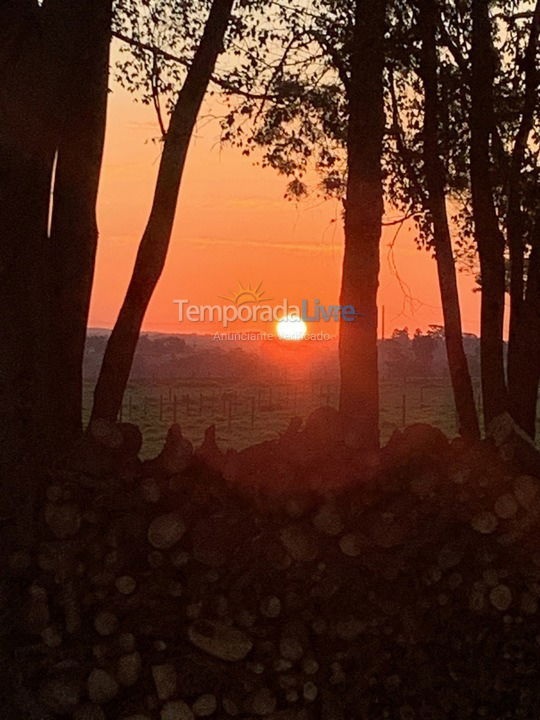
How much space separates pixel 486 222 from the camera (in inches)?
404

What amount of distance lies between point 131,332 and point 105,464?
11.0ft

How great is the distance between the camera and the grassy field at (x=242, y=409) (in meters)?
43.0

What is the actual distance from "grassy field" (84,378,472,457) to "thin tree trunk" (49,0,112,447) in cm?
2292

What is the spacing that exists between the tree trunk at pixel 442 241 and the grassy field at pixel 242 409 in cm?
1820

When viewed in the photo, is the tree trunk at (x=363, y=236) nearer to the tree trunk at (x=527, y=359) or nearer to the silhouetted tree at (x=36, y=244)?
the tree trunk at (x=527, y=359)

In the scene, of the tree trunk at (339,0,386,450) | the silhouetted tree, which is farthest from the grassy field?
the silhouetted tree

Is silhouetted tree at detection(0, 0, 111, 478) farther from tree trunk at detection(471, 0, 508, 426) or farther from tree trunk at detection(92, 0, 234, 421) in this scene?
tree trunk at detection(471, 0, 508, 426)

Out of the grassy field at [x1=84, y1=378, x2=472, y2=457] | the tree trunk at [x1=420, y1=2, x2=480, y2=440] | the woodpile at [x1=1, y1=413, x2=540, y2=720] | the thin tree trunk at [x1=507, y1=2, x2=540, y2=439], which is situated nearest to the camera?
the woodpile at [x1=1, y1=413, x2=540, y2=720]

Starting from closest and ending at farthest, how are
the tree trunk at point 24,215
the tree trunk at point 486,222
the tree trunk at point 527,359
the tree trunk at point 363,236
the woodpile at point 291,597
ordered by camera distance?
the woodpile at point 291,597 < the tree trunk at point 24,215 < the tree trunk at point 363,236 < the tree trunk at point 486,222 < the tree trunk at point 527,359

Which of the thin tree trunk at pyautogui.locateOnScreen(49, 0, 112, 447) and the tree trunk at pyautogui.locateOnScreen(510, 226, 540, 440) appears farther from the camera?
the tree trunk at pyautogui.locateOnScreen(510, 226, 540, 440)

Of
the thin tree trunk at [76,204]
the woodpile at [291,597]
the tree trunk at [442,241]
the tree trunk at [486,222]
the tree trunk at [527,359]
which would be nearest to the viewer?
the woodpile at [291,597]

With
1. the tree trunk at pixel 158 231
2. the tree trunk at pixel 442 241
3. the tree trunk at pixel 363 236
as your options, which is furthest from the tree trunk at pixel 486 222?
the tree trunk at pixel 158 231

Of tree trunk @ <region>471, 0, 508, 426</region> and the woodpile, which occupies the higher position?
tree trunk @ <region>471, 0, 508, 426</region>

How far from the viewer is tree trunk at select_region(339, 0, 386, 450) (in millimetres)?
10047
